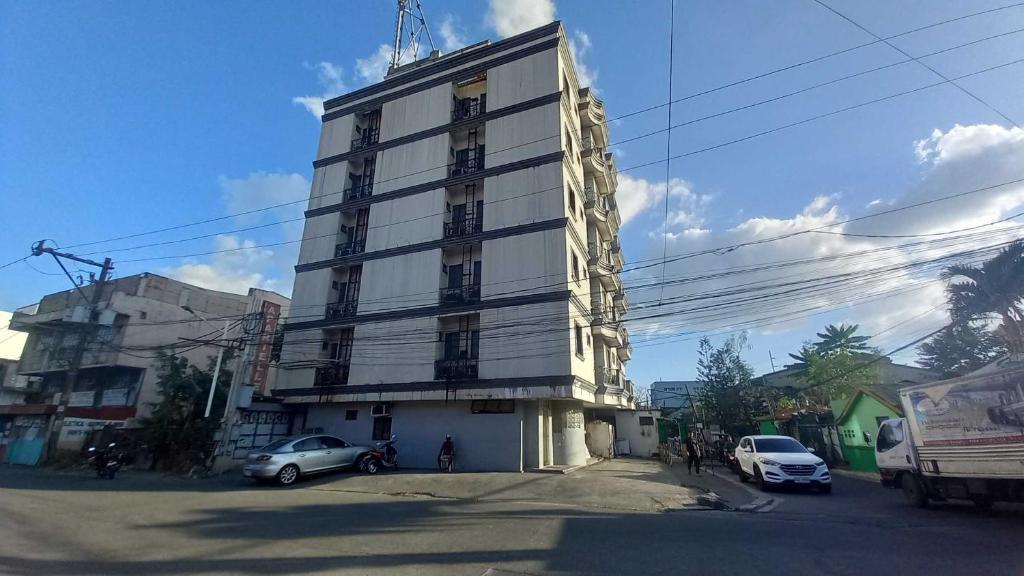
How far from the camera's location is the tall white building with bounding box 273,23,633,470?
1791cm

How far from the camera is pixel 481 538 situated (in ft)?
22.6

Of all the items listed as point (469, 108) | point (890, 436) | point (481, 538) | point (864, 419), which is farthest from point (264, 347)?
point (864, 419)

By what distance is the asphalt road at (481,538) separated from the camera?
17.9 feet

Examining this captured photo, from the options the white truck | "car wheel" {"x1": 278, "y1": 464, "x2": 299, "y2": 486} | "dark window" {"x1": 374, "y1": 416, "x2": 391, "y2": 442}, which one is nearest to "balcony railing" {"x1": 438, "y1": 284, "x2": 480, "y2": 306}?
"dark window" {"x1": 374, "y1": 416, "x2": 391, "y2": 442}

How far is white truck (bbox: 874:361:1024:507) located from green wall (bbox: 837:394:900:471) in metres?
8.96

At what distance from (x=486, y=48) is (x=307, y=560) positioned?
82.0ft

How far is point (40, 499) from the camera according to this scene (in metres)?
10.6

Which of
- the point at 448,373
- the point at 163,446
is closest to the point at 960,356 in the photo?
the point at 448,373

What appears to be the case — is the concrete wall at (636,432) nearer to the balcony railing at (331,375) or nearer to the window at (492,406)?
the window at (492,406)

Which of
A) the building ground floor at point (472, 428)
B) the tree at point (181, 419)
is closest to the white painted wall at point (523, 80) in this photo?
the building ground floor at point (472, 428)

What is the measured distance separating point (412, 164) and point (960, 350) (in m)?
32.4

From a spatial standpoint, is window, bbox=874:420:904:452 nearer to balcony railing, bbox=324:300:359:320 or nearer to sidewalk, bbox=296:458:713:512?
sidewalk, bbox=296:458:713:512

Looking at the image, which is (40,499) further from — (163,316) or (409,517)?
(163,316)

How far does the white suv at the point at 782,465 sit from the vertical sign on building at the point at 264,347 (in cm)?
1939
